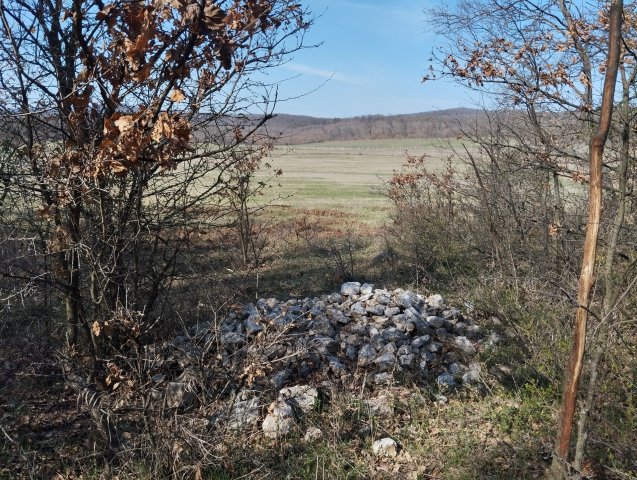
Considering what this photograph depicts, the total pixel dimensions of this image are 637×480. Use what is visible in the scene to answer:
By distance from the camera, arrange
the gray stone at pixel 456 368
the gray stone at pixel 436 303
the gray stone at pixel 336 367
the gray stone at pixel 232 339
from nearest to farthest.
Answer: the gray stone at pixel 336 367 → the gray stone at pixel 456 368 → the gray stone at pixel 232 339 → the gray stone at pixel 436 303

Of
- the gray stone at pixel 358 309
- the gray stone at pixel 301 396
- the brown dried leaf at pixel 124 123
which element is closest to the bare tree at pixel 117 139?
the brown dried leaf at pixel 124 123

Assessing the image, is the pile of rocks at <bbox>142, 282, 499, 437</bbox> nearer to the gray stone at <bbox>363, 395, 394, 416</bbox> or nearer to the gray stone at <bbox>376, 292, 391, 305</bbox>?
the gray stone at <bbox>376, 292, 391, 305</bbox>

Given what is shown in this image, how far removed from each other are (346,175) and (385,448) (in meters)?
37.1

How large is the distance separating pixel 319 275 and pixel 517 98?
15.0ft

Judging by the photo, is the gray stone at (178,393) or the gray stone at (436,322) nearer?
the gray stone at (178,393)

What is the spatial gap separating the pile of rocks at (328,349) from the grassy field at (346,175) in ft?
7.14

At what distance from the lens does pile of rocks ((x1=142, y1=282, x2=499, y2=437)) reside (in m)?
4.50

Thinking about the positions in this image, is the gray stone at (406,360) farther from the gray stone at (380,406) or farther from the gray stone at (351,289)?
the gray stone at (351,289)

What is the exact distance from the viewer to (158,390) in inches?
167

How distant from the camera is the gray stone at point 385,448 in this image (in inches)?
164

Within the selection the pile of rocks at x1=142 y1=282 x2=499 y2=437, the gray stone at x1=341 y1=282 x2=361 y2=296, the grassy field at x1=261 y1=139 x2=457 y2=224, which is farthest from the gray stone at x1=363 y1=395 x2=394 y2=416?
the grassy field at x1=261 y1=139 x2=457 y2=224

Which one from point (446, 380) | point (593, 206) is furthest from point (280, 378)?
point (593, 206)

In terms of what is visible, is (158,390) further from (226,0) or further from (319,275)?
(319,275)

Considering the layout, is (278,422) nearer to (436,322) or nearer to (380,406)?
(380,406)
